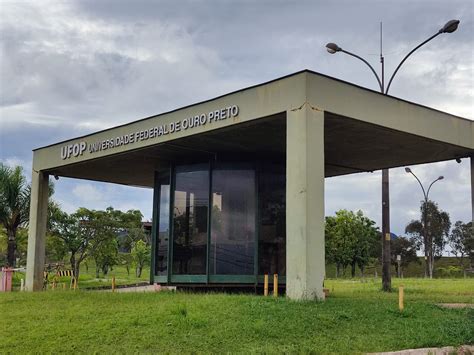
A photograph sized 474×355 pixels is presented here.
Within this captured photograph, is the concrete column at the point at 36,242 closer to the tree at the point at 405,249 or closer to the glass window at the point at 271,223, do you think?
the glass window at the point at 271,223

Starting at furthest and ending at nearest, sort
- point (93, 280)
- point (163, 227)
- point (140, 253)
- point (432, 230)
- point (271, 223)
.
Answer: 1. point (432, 230)
2. point (140, 253)
3. point (93, 280)
4. point (163, 227)
5. point (271, 223)

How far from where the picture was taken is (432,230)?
65.2 m

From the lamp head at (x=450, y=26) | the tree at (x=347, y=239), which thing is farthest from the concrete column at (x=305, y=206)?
the tree at (x=347, y=239)

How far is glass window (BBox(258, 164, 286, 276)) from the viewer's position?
714 inches

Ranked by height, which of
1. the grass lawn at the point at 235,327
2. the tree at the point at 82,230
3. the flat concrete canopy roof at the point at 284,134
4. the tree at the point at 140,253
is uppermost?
the flat concrete canopy roof at the point at 284,134

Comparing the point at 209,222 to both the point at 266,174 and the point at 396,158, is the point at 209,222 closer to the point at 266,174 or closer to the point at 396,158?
the point at 266,174

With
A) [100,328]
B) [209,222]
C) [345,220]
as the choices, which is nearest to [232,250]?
[209,222]

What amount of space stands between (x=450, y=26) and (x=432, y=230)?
5049 centimetres

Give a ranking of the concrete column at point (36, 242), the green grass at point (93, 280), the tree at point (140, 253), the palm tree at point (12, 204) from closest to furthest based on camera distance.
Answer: the concrete column at point (36, 242), the palm tree at point (12, 204), the green grass at point (93, 280), the tree at point (140, 253)

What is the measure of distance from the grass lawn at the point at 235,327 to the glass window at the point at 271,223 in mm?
5128

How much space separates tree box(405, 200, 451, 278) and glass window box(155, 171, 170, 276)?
4697cm

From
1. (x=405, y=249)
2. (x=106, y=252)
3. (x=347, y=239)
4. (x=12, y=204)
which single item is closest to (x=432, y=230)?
(x=405, y=249)

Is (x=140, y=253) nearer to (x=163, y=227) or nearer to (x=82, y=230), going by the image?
(x=82, y=230)

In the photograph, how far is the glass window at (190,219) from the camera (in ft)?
62.2
